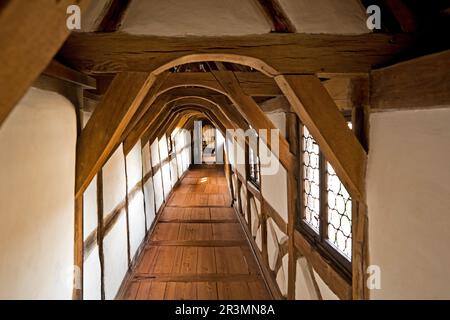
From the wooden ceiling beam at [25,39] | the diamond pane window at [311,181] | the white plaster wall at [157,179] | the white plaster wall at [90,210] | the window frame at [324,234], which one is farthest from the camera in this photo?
the white plaster wall at [157,179]

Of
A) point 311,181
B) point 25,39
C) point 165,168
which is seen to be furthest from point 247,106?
point 165,168

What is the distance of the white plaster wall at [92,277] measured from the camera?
276 cm

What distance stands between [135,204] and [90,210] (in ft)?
7.25

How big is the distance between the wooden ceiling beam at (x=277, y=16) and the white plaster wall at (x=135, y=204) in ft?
10.6

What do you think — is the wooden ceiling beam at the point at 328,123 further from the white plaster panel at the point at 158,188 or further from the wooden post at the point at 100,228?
the white plaster panel at the point at 158,188

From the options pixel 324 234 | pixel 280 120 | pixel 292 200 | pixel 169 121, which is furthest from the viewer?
pixel 169 121

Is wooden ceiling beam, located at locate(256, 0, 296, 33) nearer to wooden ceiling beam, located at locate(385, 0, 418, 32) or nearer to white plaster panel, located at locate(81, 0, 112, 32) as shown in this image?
wooden ceiling beam, located at locate(385, 0, 418, 32)

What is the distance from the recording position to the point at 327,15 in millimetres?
1822

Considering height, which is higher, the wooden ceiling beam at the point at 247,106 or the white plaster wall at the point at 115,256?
the wooden ceiling beam at the point at 247,106

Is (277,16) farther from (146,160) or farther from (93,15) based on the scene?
(146,160)

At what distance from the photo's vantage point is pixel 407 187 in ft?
4.87

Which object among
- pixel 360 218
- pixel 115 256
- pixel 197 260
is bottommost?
pixel 197 260

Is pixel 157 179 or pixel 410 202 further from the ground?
pixel 410 202

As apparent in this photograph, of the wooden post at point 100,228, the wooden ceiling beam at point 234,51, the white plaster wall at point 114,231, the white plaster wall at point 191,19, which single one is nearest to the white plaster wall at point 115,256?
the white plaster wall at point 114,231
